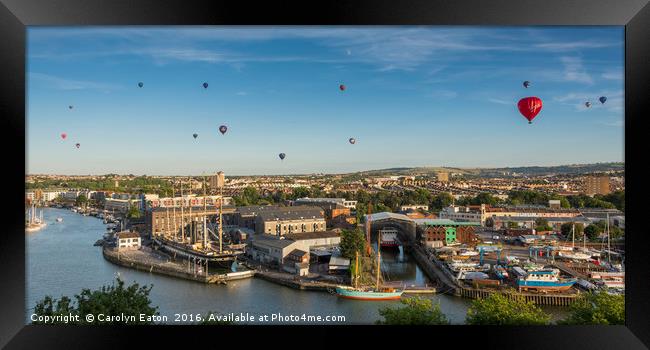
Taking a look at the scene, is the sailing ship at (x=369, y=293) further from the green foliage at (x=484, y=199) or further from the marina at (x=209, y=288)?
the green foliage at (x=484, y=199)

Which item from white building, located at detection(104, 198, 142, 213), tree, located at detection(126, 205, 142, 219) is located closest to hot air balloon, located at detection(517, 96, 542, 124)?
tree, located at detection(126, 205, 142, 219)

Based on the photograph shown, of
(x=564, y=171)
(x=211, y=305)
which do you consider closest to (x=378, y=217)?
(x=211, y=305)

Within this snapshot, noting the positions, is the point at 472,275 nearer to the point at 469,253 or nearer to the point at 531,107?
the point at 469,253

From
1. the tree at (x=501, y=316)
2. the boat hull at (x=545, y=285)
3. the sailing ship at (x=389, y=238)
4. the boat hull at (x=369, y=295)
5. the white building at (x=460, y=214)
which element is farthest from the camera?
the white building at (x=460, y=214)

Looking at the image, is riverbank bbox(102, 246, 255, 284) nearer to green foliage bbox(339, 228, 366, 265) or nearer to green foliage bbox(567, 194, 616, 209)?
green foliage bbox(339, 228, 366, 265)

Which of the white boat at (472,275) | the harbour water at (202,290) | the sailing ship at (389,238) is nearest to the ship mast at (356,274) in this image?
the harbour water at (202,290)

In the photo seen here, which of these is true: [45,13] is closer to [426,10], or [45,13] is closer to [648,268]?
[426,10]
